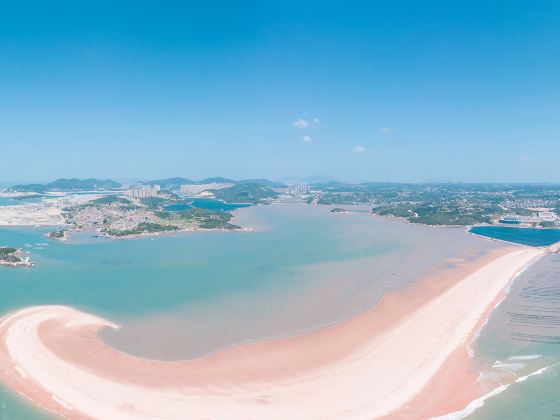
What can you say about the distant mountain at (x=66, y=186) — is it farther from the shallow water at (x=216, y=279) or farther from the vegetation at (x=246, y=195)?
the shallow water at (x=216, y=279)

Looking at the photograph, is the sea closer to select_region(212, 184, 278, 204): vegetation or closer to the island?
the island

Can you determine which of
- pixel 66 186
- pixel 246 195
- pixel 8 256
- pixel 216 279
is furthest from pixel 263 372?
pixel 66 186

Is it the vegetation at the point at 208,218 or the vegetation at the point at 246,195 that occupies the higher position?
the vegetation at the point at 246,195

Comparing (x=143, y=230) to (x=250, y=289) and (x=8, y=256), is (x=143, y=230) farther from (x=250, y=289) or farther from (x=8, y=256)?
(x=250, y=289)

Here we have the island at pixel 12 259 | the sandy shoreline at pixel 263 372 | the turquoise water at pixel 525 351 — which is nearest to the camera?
the sandy shoreline at pixel 263 372

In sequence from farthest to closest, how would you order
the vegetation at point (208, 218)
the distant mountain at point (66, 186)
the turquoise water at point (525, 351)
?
the distant mountain at point (66, 186)
the vegetation at point (208, 218)
the turquoise water at point (525, 351)

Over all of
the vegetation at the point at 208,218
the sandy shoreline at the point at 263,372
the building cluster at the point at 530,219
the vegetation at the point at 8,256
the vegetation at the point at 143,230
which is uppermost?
the building cluster at the point at 530,219

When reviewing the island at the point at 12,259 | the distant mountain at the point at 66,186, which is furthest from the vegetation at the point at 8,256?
the distant mountain at the point at 66,186

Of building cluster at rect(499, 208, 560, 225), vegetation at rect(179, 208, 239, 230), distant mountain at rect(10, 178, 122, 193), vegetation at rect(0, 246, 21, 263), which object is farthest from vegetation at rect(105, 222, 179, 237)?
distant mountain at rect(10, 178, 122, 193)
